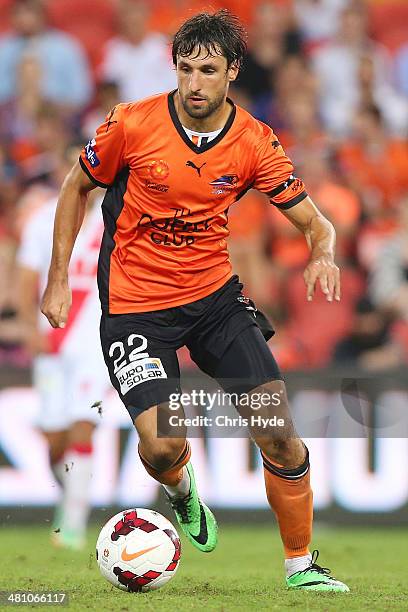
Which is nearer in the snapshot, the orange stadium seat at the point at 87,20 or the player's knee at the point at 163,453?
the player's knee at the point at 163,453

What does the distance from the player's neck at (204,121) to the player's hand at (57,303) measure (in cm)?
102

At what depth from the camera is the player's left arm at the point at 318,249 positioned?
18.8 ft

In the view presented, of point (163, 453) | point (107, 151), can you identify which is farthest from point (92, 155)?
point (163, 453)

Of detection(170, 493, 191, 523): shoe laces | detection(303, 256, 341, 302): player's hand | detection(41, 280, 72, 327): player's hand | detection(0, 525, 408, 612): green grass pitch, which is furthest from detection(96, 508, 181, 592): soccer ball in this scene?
detection(303, 256, 341, 302): player's hand

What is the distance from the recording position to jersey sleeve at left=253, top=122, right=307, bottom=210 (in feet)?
20.2

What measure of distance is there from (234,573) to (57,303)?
2162 millimetres

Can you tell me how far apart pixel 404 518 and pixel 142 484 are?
6.99 feet

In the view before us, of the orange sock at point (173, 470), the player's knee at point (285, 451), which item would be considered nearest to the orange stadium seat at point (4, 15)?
the orange sock at point (173, 470)

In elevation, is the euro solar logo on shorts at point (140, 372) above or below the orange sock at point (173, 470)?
above

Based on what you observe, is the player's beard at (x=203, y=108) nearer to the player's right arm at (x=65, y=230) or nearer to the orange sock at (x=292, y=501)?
the player's right arm at (x=65, y=230)

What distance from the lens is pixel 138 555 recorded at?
584 centimetres

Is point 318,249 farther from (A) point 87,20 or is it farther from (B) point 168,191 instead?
(A) point 87,20

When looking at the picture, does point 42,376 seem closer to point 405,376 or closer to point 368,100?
point 405,376

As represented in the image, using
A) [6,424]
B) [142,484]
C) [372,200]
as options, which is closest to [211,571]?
[142,484]
